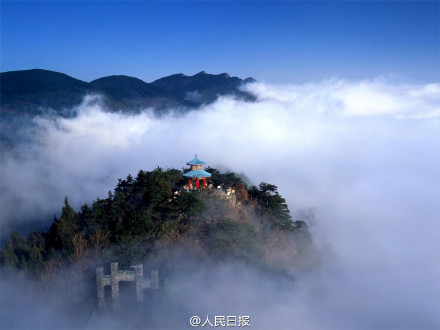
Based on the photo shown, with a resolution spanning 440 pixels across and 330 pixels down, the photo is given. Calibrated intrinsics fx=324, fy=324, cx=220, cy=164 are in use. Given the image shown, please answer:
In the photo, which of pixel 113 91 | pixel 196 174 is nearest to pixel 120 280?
pixel 196 174

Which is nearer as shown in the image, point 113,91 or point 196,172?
point 196,172

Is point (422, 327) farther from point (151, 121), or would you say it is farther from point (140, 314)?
point (151, 121)

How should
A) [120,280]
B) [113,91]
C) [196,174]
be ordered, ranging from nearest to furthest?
[120,280]
[196,174]
[113,91]

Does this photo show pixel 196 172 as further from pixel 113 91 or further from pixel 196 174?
pixel 113 91

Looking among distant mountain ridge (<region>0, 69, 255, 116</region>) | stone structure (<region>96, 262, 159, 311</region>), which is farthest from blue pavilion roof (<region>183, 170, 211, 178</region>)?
distant mountain ridge (<region>0, 69, 255, 116</region>)

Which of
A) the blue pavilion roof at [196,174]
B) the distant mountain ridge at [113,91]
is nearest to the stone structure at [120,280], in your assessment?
the blue pavilion roof at [196,174]

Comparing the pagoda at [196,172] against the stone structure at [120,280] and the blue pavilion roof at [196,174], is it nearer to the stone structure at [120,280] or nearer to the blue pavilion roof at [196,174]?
the blue pavilion roof at [196,174]
